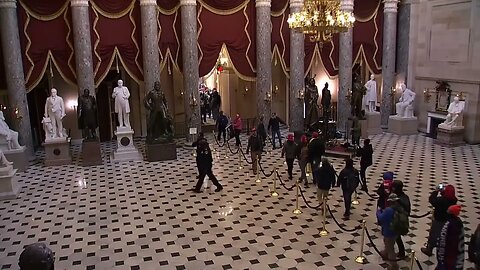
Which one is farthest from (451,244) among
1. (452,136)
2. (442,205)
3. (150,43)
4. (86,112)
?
(150,43)

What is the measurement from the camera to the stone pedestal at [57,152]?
14.6 metres

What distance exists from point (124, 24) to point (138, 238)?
9.71m

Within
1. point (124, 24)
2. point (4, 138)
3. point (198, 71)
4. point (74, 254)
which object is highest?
point (124, 24)

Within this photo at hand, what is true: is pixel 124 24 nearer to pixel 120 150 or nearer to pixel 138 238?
pixel 120 150

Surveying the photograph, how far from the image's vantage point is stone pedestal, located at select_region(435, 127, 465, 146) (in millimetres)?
16453

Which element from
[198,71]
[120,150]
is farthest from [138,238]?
[198,71]

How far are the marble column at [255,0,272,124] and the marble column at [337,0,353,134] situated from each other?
3.09 m

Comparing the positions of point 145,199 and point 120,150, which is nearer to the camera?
point 145,199

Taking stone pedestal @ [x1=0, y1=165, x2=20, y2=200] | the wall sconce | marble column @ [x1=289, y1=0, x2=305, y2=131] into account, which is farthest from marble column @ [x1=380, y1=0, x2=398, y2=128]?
stone pedestal @ [x1=0, y1=165, x2=20, y2=200]

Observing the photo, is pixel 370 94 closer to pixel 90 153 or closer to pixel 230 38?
pixel 230 38

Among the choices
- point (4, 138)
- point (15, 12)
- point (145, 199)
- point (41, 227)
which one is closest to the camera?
point (41, 227)

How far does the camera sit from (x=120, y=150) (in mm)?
15281

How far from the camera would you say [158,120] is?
14992 millimetres

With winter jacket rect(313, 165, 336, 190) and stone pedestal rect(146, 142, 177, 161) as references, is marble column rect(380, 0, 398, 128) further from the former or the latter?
winter jacket rect(313, 165, 336, 190)
